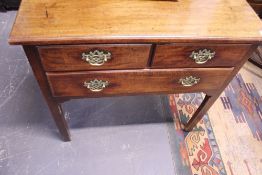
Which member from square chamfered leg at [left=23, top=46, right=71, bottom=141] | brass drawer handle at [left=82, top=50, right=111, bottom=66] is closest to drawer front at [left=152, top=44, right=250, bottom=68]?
brass drawer handle at [left=82, top=50, right=111, bottom=66]

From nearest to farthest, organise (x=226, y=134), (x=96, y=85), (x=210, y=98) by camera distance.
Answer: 1. (x=96, y=85)
2. (x=210, y=98)
3. (x=226, y=134)

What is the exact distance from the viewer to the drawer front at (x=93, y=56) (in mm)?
682

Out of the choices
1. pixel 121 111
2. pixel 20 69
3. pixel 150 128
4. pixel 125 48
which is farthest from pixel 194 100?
pixel 20 69

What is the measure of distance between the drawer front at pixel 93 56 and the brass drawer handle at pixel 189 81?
0.19 metres

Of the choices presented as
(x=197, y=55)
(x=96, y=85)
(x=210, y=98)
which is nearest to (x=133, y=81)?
(x=96, y=85)

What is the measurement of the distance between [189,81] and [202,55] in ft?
0.47

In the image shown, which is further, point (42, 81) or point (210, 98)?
point (210, 98)

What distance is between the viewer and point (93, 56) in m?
0.71

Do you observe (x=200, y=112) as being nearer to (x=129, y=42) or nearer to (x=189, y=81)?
(x=189, y=81)

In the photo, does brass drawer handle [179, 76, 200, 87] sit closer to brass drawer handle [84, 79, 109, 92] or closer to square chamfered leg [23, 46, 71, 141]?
brass drawer handle [84, 79, 109, 92]

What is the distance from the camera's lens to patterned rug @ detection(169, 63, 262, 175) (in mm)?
1221

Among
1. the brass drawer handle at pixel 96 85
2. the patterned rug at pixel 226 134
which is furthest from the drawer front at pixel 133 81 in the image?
the patterned rug at pixel 226 134

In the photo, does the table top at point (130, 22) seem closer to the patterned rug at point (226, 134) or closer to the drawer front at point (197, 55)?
the drawer front at point (197, 55)

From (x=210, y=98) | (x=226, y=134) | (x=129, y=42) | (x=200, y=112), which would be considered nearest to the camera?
(x=129, y=42)
